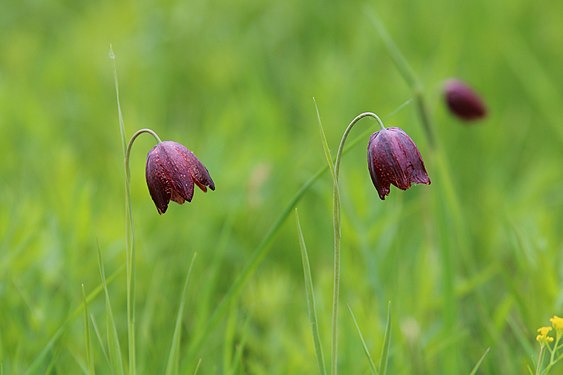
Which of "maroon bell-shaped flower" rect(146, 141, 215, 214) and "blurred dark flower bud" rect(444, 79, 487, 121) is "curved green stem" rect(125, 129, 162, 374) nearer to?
"maroon bell-shaped flower" rect(146, 141, 215, 214)

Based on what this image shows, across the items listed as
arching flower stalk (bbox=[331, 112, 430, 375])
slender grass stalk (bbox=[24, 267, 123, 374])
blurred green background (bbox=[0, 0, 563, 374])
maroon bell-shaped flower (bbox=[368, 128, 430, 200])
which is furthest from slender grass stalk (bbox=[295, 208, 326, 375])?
slender grass stalk (bbox=[24, 267, 123, 374])

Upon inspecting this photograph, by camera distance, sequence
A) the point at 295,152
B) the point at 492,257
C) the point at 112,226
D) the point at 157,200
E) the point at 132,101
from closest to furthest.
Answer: the point at 157,200 < the point at 112,226 < the point at 492,257 < the point at 295,152 < the point at 132,101

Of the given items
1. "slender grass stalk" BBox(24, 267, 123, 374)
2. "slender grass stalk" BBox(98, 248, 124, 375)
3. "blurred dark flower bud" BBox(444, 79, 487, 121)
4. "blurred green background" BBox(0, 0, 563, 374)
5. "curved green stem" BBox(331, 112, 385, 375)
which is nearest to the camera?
"curved green stem" BBox(331, 112, 385, 375)

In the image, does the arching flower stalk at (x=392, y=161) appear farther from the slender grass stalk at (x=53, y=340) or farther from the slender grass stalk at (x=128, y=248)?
the slender grass stalk at (x=53, y=340)

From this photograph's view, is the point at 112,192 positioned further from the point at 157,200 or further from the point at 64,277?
the point at 157,200

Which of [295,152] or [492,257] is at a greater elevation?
[295,152]

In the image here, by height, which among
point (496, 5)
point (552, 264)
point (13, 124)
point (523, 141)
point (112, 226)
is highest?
point (13, 124)

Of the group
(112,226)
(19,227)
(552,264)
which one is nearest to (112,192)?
(112,226)
